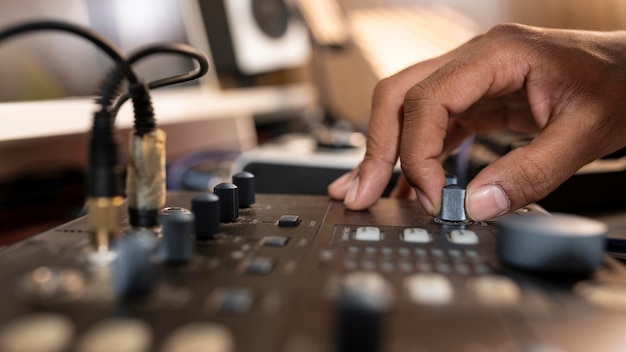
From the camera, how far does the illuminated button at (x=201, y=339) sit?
0.91 feet

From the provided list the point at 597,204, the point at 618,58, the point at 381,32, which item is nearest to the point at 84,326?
the point at 618,58

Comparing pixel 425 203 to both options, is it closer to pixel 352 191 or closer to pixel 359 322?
pixel 352 191

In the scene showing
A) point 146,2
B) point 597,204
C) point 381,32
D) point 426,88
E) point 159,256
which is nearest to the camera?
point 159,256

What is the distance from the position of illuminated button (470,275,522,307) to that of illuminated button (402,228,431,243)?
0.09 metres

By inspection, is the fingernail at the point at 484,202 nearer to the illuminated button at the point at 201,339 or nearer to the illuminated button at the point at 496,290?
the illuminated button at the point at 496,290

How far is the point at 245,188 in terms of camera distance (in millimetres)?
588

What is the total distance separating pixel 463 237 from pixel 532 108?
0.25 m

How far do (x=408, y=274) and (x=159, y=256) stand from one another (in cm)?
17

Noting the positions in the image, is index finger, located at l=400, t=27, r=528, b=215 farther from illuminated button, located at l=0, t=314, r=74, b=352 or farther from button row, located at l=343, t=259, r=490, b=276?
illuminated button, located at l=0, t=314, r=74, b=352

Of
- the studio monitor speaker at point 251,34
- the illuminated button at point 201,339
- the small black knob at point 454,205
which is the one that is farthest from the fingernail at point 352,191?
the studio monitor speaker at point 251,34

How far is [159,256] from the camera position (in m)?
0.40

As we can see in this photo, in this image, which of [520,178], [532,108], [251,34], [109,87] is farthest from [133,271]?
[251,34]

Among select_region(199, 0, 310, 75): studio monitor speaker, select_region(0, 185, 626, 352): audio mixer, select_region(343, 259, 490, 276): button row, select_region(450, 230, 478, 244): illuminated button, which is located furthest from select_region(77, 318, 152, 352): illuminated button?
select_region(199, 0, 310, 75): studio monitor speaker

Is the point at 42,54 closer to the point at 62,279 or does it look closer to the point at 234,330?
the point at 62,279
